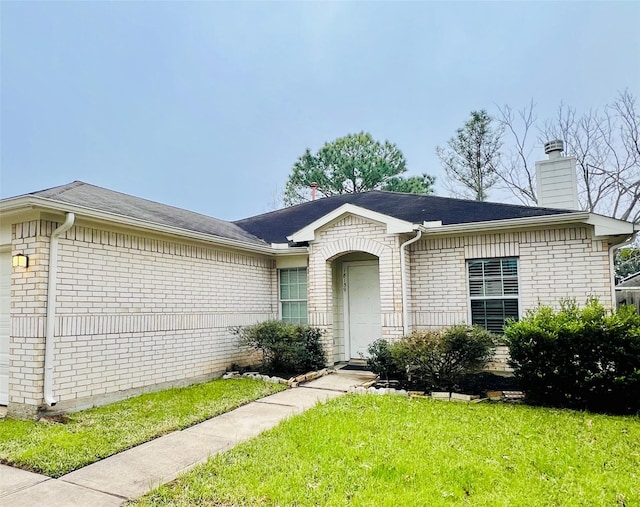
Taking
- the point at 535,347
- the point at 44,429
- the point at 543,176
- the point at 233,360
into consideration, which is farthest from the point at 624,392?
the point at 44,429

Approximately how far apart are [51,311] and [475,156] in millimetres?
21920

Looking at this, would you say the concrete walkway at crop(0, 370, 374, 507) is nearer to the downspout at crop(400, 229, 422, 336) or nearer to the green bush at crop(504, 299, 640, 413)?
the downspout at crop(400, 229, 422, 336)

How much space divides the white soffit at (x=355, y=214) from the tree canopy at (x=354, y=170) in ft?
49.9

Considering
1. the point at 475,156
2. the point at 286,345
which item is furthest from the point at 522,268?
the point at 475,156

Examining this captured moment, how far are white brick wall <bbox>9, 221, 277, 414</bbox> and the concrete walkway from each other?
189 centimetres

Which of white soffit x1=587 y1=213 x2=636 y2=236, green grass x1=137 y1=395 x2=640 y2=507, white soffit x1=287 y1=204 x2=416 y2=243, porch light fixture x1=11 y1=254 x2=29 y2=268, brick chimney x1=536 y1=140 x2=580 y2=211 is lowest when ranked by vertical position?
green grass x1=137 y1=395 x2=640 y2=507

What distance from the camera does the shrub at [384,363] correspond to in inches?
293

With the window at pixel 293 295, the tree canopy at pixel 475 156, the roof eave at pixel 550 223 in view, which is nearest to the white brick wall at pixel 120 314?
the window at pixel 293 295

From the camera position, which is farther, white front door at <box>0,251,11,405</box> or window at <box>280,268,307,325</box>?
window at <box>280,268,307,325</box>

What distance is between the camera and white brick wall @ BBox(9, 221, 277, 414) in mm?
5637

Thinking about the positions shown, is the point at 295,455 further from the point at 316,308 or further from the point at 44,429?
the point at 316,308

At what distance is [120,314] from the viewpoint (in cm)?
657

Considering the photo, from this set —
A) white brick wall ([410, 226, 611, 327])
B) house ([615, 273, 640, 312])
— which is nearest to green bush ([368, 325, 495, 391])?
white brick wall ([410, 226, 611, 327])

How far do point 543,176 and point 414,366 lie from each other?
18.1 ft
